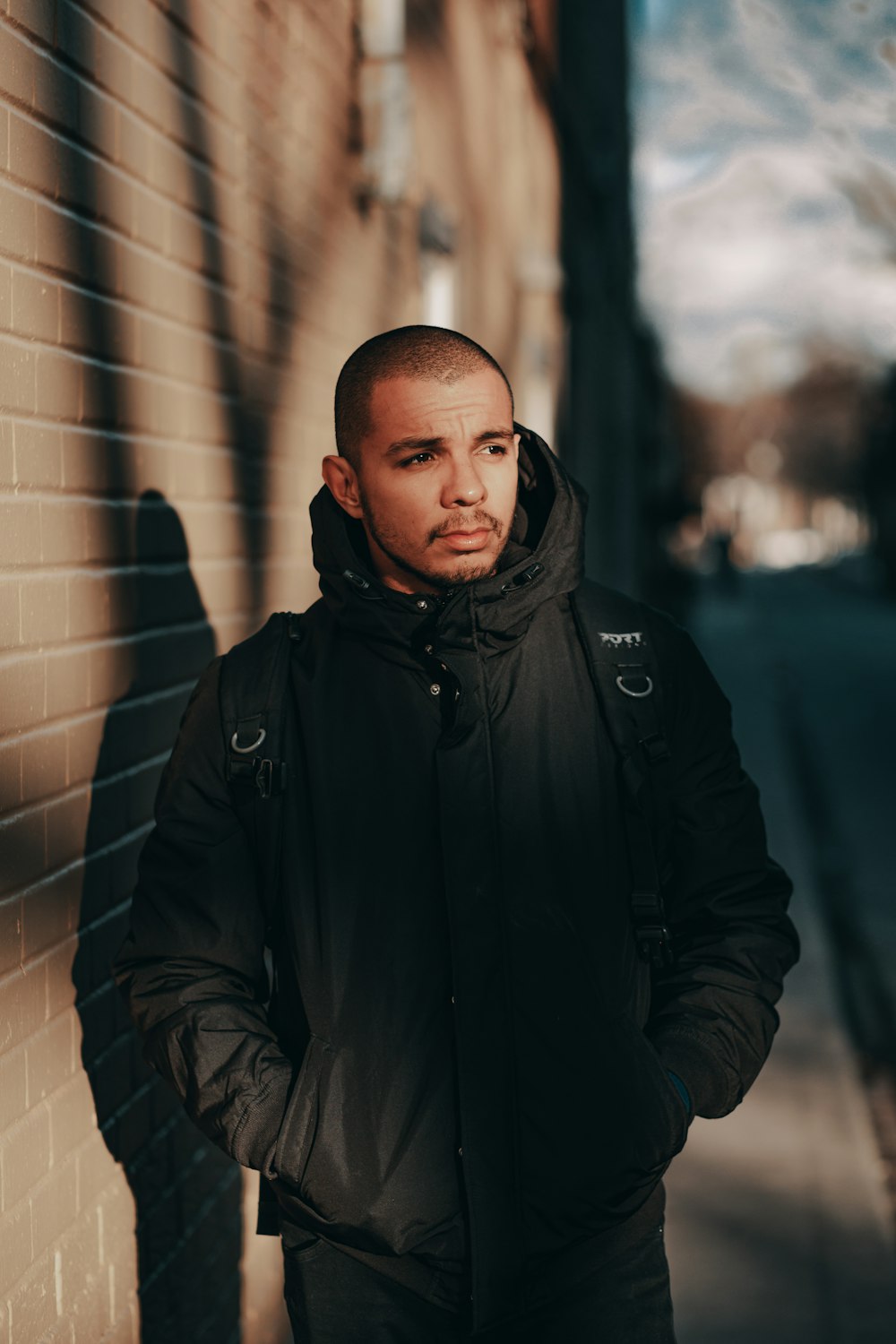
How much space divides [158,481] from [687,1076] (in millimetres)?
1632

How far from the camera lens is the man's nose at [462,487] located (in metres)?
2.09

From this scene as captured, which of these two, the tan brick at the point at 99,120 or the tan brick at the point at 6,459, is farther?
the tan brick at the point at 99,120

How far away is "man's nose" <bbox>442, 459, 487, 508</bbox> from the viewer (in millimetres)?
2088

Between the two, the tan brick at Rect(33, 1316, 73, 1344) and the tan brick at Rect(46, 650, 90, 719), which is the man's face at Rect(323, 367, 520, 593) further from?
the tan brick at Rect(33, 1316, 73, 1344)

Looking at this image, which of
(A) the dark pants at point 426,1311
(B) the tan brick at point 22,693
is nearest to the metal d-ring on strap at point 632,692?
(A) the dark pants at point 426,1311

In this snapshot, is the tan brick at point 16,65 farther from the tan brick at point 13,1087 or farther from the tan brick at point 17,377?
the tan brick at point 13,1087

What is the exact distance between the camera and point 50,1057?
2.43 metres

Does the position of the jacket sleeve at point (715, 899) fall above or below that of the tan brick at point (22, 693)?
below

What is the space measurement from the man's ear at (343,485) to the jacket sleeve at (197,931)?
1.11ft

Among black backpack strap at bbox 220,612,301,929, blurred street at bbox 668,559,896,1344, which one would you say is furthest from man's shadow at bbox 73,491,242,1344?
blurred street at bbox 668,559,896,1344

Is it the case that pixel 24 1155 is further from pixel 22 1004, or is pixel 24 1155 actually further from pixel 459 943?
pixel 459 943

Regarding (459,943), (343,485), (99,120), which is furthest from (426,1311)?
(99,120)

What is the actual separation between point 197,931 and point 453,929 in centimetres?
41

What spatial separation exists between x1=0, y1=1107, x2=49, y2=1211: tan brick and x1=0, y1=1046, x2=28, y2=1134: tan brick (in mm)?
20
